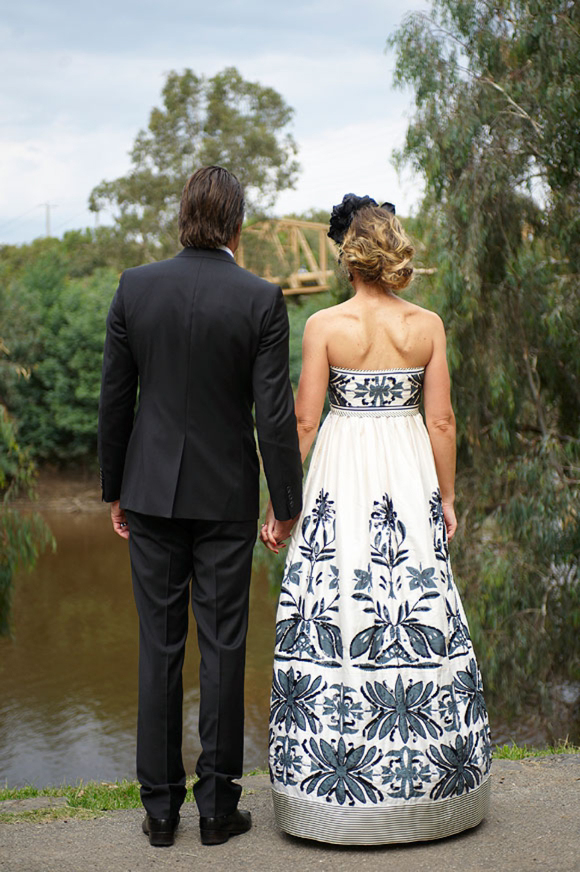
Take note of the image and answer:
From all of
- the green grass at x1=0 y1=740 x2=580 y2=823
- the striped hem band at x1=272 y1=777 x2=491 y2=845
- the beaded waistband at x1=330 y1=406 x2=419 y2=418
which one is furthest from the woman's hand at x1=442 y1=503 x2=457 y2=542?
the green grass at x1=0 y1=740 x2=580 y2=823

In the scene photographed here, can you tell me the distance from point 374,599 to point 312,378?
683mm

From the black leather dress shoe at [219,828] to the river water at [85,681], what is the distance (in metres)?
5.36

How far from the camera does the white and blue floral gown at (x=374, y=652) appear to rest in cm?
270

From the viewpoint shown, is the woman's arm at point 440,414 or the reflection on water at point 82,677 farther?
the reflection on water at point 82,677

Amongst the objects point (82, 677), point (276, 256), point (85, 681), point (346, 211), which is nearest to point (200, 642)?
point (346, 211)

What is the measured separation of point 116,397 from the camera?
2.75 metres

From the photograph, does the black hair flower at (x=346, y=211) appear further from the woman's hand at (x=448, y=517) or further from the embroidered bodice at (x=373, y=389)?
the woman's hand at (x=448, y=517)

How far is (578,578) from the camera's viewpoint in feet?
23.7

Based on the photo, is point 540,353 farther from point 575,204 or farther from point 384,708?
point 384,708

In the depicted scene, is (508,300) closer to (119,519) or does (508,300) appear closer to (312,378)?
(312,378)

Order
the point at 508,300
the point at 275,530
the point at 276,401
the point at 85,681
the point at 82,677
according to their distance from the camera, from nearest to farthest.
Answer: the point at 276,401 → the point at 275,530 → the point at 508,300 → the point at 85,681 → the point at 82,677

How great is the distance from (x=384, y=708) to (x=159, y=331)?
1233 millimetres

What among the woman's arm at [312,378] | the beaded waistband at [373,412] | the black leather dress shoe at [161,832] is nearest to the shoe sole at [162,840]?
the black leather dress shoe at [161,832]

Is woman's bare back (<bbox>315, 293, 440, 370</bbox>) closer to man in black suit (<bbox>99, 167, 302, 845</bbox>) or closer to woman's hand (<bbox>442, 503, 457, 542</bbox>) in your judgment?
man in black suit (<bbox>99, 167, 302, 845</bbox>)
